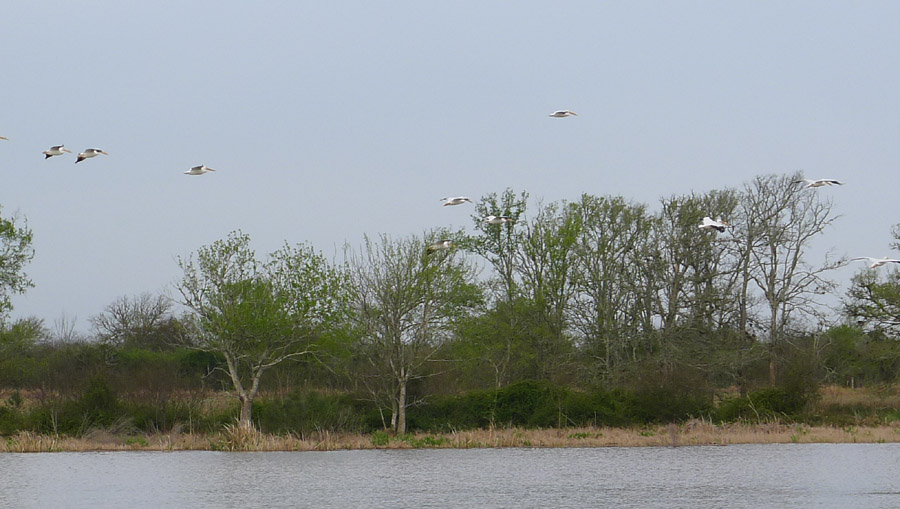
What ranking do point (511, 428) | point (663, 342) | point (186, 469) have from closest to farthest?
point (186, 469) < point (511, 428) < point (663, 342)

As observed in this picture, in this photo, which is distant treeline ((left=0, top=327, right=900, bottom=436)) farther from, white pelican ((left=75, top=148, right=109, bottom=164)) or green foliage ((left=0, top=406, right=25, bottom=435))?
white pelican ((left=75, top=148, right=109, bottom=164))

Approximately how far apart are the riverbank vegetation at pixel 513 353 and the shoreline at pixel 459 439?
0.16 m

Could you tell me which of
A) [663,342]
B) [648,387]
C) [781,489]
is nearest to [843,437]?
[648,387]

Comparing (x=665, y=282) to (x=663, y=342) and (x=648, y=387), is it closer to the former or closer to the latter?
(x=663, y=342)

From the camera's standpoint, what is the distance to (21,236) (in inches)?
2229

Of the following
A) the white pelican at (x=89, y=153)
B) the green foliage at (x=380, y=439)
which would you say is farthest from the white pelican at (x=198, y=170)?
the green foliage at (x=380, y=439)

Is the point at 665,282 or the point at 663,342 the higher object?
the point at 665,282

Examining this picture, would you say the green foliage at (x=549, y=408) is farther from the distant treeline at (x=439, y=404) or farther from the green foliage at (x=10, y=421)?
the green foliage at (x=10, y=421)

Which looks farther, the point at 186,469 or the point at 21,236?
the point at 21,236

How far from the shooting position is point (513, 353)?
53500 millimetres

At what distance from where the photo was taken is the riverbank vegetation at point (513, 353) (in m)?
44.1

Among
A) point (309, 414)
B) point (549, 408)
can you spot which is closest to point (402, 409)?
point (309, 414)

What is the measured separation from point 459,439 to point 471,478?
14.2m

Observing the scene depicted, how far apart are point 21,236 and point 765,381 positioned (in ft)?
141
